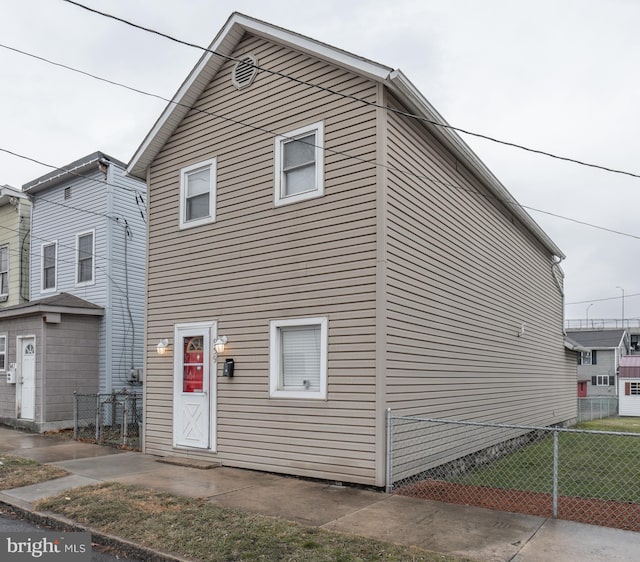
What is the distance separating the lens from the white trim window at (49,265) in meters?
17.5

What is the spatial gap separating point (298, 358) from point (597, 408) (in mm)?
25099

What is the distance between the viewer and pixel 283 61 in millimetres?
9719

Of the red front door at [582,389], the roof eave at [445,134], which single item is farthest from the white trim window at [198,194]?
the red front door at [582,389]

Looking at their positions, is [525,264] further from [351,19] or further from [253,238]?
[253,238]

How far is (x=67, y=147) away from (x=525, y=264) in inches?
2844

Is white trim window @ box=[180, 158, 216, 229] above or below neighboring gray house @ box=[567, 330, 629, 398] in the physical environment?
above

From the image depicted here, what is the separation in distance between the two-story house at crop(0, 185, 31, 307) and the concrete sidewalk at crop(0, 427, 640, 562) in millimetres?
10555

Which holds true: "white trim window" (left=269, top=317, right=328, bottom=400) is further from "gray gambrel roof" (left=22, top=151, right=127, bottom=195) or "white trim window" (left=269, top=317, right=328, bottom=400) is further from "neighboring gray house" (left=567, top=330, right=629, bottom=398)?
"neighboring gray house" (left=567, top=330, right=629, bottom=398)

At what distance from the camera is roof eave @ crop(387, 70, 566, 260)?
8459 mm

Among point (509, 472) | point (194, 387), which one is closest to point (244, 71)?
point (194, 387)

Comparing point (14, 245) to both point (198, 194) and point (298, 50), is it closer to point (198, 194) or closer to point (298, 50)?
point (198, 194)

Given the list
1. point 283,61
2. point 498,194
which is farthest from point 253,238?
point 498,194

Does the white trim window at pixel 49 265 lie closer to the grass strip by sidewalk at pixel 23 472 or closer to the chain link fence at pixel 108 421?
the chain link fence at pixel 108 421

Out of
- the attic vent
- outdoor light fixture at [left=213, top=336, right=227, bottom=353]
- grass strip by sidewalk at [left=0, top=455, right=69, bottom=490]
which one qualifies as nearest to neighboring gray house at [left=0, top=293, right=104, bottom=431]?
grass strip by sidewalk at [left=0, top=455, right=69, bottom=490]
